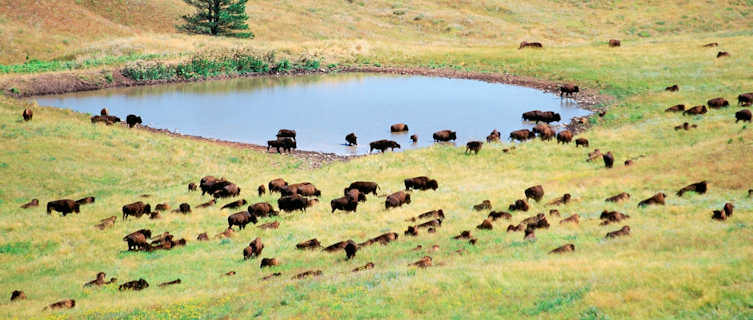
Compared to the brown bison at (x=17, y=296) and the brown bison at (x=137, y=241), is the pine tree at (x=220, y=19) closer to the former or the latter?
the brown bison at (x=137, y=241)

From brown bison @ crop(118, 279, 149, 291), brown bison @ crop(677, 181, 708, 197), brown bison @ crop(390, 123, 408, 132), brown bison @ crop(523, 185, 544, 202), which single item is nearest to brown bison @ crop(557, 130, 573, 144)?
brown bison @ crop(390, 123, 408, 132)

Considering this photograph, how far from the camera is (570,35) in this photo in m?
125

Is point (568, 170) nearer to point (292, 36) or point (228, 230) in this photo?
point (228, 230)

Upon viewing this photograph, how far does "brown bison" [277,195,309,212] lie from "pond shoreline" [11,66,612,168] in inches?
593

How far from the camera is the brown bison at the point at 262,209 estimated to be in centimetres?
3130

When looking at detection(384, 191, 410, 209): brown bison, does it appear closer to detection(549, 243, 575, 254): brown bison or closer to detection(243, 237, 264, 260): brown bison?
detection(243, 237, 264, 260): brown bison

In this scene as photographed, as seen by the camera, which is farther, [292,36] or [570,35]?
[570,35]

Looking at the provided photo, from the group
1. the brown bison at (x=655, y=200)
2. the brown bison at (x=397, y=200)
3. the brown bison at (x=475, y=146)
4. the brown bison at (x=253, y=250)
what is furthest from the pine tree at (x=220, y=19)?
the brown bison at (x=655, y=200)

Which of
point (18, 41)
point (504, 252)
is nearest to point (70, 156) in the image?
point (504, 252)

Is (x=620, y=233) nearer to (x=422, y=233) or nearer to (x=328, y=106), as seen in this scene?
(x=422, y=233)

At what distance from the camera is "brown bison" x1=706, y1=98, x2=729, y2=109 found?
49.7 meters

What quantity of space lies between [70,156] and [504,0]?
116267 millimetres

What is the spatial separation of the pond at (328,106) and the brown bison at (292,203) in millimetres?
17675

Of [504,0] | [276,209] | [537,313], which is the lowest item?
[276,209]
